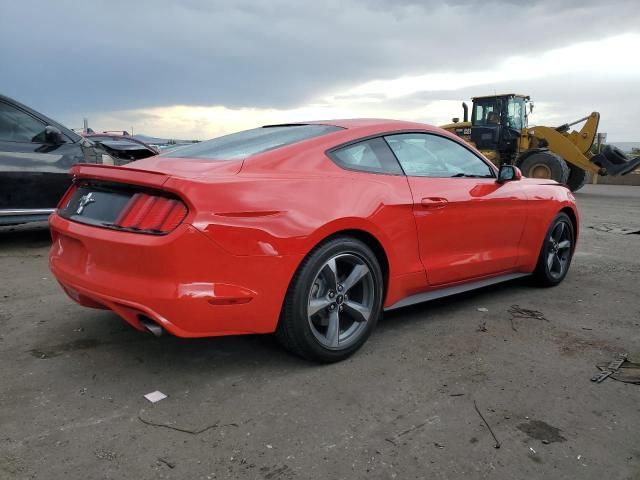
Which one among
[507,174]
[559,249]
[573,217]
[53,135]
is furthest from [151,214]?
[53,135]

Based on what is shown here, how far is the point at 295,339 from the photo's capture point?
2895 millimetres

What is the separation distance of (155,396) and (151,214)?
88cm

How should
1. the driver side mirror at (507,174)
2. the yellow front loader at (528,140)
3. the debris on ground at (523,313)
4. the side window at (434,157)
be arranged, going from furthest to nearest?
the yellow front loader at (528,140), the driver side mirror at (507,174), the debris on ground at (523,313), the side window at (434,157)

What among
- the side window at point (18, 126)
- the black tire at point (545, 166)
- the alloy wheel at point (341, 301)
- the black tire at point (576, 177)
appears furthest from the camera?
the black tire at point (576, 177)

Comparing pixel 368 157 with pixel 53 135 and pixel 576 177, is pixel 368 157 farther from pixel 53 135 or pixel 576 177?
pixel 576 177

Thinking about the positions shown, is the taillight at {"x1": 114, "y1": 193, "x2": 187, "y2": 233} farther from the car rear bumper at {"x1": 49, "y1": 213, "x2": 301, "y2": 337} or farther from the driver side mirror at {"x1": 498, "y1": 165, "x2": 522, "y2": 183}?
the driver side mirror at {"x1": 498, "y1": 165, "x2": 522, "y2": 183}

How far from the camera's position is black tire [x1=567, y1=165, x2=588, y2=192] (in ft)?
52.7

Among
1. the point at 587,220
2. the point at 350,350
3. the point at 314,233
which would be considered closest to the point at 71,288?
the point at 314,233

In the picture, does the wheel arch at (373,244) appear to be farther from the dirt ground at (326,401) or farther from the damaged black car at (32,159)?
the damaged black car at (32,159)

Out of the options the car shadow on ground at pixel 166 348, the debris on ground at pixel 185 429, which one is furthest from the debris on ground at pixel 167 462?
the car shadow on ground at pixel 166 348

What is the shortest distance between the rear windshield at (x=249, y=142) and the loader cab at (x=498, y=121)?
43.9 feet

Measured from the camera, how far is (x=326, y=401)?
2648 mm

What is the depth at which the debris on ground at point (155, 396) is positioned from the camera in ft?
8.65

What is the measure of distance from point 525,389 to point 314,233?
1330 millimetres
